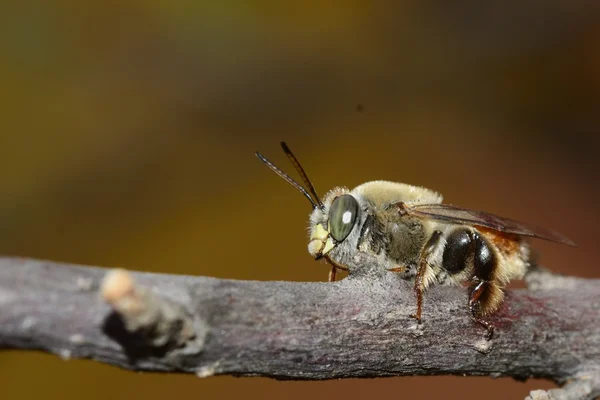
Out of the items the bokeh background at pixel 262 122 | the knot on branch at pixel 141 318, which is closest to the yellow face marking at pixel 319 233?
the knot on branch at pixel 141 318

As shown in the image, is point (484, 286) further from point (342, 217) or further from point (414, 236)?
point (342, 217)

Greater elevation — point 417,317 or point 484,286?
point 484,286

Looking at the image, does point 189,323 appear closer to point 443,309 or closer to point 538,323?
point 443,309


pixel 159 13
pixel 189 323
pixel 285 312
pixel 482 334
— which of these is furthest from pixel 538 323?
pixel 159 13

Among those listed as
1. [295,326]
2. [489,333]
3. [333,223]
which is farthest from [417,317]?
[333,223]

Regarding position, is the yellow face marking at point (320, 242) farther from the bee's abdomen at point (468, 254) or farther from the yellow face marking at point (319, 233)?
the bee's abdomen at point (468, 254)
